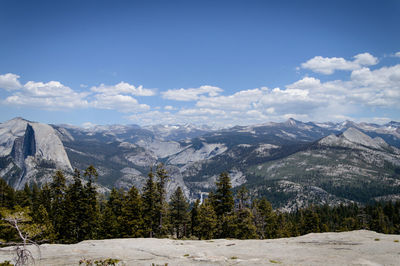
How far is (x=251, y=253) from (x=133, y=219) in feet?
95.8

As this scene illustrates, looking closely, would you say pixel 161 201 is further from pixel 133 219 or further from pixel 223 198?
pixel 223 198

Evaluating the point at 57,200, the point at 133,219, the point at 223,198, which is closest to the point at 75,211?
the point at 57,200

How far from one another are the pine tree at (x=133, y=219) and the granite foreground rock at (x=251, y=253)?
14249mm

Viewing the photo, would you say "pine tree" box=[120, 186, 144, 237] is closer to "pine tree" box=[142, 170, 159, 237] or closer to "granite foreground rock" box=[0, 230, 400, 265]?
"pine tree" box=[142, 170, 159, 237]

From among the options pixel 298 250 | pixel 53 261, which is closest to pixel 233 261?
pixel 298 250

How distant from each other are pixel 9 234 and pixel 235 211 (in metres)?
51.6

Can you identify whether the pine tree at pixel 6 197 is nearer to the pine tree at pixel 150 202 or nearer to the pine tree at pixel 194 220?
the pine tree at pixel 150 202

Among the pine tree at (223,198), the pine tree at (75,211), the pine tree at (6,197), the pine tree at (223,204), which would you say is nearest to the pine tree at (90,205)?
the pine tree at (75,211)

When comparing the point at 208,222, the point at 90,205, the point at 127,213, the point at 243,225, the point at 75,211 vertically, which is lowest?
the point at 243,225

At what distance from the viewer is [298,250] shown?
27.0 meters

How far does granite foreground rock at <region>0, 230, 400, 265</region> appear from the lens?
2208cm

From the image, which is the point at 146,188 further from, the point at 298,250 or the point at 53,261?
the point at 298,250

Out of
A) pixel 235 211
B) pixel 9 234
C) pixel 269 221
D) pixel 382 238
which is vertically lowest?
pixel 269 221

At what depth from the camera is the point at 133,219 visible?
48.1 meters
